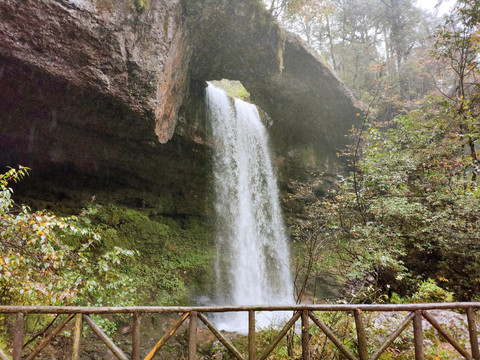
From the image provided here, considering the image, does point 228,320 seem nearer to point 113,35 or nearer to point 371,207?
point 371,207

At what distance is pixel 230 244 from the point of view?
1043 centimetres

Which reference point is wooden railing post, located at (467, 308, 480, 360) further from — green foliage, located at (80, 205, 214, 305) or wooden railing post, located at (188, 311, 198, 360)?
green foliage, located at (80, 205, 214, 305)

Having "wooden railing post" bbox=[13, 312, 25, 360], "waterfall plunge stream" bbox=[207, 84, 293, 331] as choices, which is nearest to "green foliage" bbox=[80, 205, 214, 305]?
"waterfall plunge stream" bbox=[207, 84, 293, 331]

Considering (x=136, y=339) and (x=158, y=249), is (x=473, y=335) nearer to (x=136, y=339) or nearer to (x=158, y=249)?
(x=136, y=339)

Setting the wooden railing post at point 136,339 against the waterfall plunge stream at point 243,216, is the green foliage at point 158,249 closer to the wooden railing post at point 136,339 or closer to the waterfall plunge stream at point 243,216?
the waterfall plunge stream at point 243,216

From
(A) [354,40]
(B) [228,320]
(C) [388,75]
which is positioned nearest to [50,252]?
(B) [228,320]

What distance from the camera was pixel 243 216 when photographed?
10609 mm

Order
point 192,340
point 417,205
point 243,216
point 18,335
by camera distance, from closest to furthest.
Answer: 1. point 18,335
2. point 192,340
3. point 417,205
4. point 243,216

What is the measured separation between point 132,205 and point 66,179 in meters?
2.13

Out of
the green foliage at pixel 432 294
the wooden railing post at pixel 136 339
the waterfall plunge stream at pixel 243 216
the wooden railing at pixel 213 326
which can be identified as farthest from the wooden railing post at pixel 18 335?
the waterfall plunge stream at pixel 243 216

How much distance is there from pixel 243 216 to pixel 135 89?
20.6 ft

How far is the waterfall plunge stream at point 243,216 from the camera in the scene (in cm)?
1001

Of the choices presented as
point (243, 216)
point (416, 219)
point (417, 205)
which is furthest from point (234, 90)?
point (417, 205)

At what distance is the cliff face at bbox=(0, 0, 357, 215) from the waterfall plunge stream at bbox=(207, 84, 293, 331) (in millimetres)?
811
